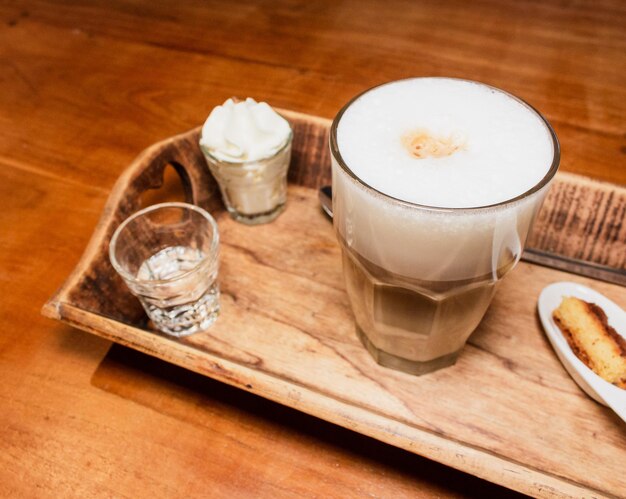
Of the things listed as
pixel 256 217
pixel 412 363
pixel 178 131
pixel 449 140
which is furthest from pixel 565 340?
pixel 178 131

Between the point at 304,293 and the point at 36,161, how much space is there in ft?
1.86

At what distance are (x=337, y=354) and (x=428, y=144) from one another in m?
0.27

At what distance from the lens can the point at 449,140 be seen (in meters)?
0.48

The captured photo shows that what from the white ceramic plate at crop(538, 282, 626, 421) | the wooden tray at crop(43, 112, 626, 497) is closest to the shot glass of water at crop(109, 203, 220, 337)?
the wooden tray at crop(43, 112, 626, 497)

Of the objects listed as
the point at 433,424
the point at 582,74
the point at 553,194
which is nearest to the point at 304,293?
the point at 433,424

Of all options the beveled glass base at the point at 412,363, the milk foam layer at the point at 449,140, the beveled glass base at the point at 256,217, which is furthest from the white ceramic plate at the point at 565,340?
the beveled glass base at the point at 256,217

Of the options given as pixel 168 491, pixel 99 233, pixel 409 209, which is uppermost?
pixel 409 209

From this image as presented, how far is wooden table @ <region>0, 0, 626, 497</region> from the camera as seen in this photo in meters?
0.54

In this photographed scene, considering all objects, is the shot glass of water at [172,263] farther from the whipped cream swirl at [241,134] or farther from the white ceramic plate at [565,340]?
the white ceramic plate at [565,340]

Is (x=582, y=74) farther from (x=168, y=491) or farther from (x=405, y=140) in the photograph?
(x=168, y=491)

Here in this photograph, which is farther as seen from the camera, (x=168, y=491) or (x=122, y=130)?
(x=122, y=130)

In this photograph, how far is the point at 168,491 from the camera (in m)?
0.52

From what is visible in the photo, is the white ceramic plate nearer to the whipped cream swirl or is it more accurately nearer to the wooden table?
the wooden table

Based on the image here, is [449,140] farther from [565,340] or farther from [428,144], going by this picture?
[565,340]
